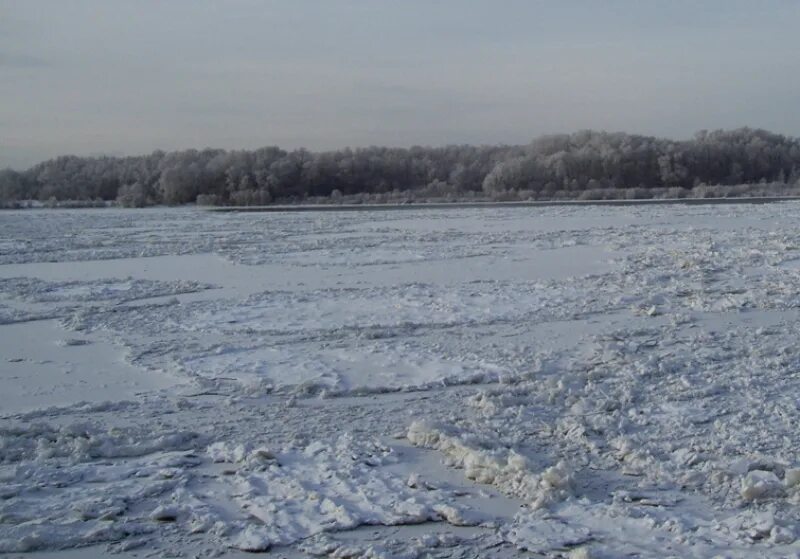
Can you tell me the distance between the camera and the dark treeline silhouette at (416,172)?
77.0 m

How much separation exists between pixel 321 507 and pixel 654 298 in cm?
892

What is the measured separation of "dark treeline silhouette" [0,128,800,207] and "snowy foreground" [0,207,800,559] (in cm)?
5703

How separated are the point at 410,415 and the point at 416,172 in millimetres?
79639

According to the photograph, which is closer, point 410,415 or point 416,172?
point 410,415

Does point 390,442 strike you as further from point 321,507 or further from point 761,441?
point 761,441

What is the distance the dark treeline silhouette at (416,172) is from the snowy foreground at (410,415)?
187 ft

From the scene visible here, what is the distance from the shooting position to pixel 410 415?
783 cm

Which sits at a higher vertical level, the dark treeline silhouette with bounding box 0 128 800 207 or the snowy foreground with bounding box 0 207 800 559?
the dark treeline silhouette with bounding box 0 128 800 207

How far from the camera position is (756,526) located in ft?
16.7

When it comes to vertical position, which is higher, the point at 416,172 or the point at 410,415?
the point at 416,172

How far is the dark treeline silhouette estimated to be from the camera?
7700cm

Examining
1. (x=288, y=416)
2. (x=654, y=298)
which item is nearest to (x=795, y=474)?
(x=288, y=416)

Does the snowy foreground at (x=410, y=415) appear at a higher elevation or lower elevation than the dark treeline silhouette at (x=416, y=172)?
lower

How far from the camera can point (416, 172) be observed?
284 ft
